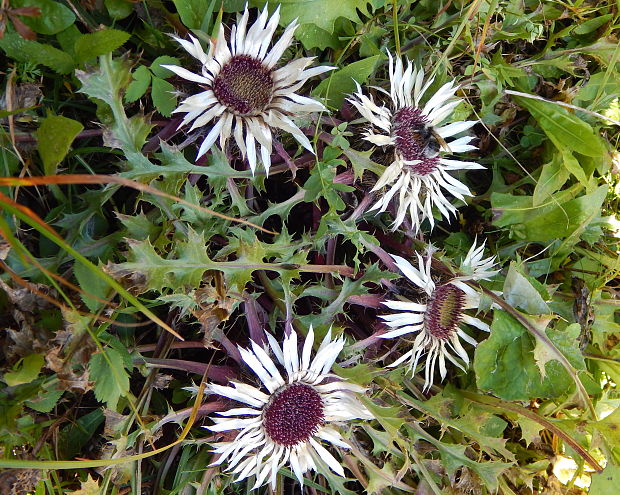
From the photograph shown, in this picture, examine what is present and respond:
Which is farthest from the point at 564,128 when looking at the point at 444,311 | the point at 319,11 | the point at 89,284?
the point at 89,284

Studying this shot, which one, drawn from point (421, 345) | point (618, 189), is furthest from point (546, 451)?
point (618, 189)

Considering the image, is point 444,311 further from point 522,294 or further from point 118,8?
point 118,8

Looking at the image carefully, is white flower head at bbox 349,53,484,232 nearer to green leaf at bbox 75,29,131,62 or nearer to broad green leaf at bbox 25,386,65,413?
green leaf at bbox 75,29,131,62

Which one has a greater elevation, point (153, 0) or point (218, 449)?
point (153, 0)

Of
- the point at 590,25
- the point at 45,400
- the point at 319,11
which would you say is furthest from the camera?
the point at 590,25

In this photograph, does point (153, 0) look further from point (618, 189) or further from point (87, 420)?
point (618, 189)

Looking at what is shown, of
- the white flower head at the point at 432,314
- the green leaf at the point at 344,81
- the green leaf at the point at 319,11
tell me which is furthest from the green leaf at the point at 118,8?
the white flower head at the point at 432,314

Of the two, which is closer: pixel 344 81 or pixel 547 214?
pixel 344 81
